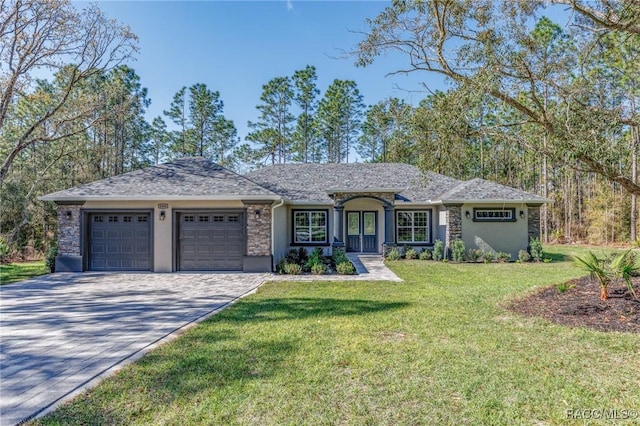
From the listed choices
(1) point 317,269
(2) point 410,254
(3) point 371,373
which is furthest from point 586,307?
(2) point 410,254

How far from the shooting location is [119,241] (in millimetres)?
11984

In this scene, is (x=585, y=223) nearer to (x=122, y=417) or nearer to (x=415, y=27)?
(x=415, y=27)

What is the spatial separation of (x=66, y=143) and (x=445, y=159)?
23.7 m

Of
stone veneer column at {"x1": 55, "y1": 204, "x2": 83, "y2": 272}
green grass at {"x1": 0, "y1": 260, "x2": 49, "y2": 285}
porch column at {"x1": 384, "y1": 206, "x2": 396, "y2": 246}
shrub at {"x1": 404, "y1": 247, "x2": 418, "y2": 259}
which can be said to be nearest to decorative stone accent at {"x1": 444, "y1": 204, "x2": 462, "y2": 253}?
shrub at {"x1": 404, "y1": 247, "x2": 418, "y2": 259}

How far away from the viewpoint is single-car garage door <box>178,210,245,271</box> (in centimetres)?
1186

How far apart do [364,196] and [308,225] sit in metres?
3.08

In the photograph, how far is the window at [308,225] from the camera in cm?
1634

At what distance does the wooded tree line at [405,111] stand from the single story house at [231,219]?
2448 millimetres

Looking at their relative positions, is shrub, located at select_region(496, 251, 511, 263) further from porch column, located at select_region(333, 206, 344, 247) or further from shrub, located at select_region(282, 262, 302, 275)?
shrub, located at select_region(282, 262, 302, 275)

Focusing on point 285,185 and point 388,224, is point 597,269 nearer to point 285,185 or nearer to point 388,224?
point 388,224

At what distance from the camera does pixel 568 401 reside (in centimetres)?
326

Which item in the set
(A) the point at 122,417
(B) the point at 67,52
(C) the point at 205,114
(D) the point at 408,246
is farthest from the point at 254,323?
(C) the point at 205,114

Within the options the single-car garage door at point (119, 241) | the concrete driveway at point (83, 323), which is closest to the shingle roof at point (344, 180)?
the single-car garage door at point (119, 241)
